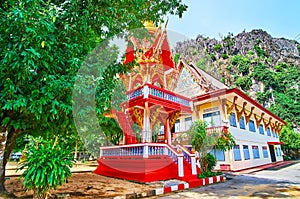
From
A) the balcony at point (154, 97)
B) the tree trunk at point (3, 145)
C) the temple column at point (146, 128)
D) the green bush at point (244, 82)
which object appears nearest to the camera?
the tree trunk at point (3, 145)

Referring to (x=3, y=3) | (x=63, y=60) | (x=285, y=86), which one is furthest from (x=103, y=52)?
(x=285, y=86)

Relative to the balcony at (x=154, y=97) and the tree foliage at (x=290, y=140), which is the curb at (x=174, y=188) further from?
the tree foliage at (x=290, y=140)

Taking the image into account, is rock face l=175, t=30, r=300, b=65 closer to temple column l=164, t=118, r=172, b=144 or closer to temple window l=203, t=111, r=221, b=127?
temple window l=203, t=111, r=221, b=127

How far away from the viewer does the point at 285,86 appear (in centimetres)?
4500

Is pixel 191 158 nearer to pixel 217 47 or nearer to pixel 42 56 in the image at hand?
pixel 42 56

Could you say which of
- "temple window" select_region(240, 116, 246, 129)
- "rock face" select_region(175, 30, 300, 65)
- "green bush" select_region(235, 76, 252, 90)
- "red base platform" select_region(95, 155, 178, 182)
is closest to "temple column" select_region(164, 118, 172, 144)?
"red base platform" select_region(95, 155, 178, 182)

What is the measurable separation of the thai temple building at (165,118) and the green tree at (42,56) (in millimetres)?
2503

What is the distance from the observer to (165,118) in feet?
34.9

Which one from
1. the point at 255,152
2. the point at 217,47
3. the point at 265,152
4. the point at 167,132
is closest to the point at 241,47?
the point at 217,47

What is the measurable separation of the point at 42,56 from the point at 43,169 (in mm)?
2347

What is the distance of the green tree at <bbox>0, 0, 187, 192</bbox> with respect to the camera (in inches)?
145

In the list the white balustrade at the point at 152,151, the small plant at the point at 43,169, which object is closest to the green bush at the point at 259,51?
the white balustrade at the point at 152,151

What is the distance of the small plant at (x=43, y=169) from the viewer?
3959 mm

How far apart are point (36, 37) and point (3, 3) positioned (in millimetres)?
1760
